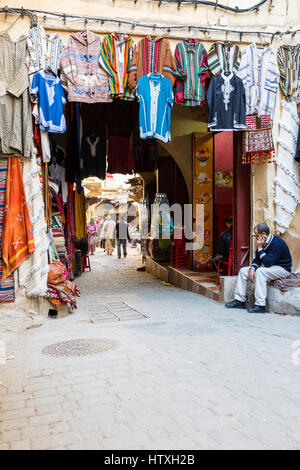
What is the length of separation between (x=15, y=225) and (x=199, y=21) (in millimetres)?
4657

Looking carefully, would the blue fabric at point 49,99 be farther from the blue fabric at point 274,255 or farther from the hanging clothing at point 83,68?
the blue fabric at point 274,255

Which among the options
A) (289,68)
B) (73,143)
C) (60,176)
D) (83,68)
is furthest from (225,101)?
(60,176)

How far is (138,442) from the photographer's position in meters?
2.40

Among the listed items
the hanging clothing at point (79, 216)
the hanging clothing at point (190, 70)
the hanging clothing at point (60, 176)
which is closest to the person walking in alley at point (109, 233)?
the hanging clothing at point (79, 216)

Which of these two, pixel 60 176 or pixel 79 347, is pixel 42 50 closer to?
pixel 60 176

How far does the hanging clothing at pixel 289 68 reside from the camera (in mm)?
6949

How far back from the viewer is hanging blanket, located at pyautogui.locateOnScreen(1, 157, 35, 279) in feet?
19.1

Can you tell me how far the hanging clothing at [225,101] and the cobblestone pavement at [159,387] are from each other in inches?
128

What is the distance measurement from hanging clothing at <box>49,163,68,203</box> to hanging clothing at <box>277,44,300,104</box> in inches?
195

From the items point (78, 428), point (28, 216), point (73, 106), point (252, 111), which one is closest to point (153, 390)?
point (78, 428)

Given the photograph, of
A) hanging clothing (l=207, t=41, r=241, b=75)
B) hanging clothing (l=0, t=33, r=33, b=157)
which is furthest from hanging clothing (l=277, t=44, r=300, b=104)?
hanging clothing (l=0, t=33, r=33, b=157)

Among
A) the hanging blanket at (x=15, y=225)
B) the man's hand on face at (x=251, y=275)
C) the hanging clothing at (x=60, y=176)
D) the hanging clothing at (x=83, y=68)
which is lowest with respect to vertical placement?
the man's hand on face at (x=251, y=275)

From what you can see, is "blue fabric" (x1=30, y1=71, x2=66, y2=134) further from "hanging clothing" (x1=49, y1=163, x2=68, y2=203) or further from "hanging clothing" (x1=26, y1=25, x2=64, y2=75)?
"hanging clothing" (x1=49, y1=163, x2=68, y2=203)

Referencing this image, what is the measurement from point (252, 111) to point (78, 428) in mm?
5845
